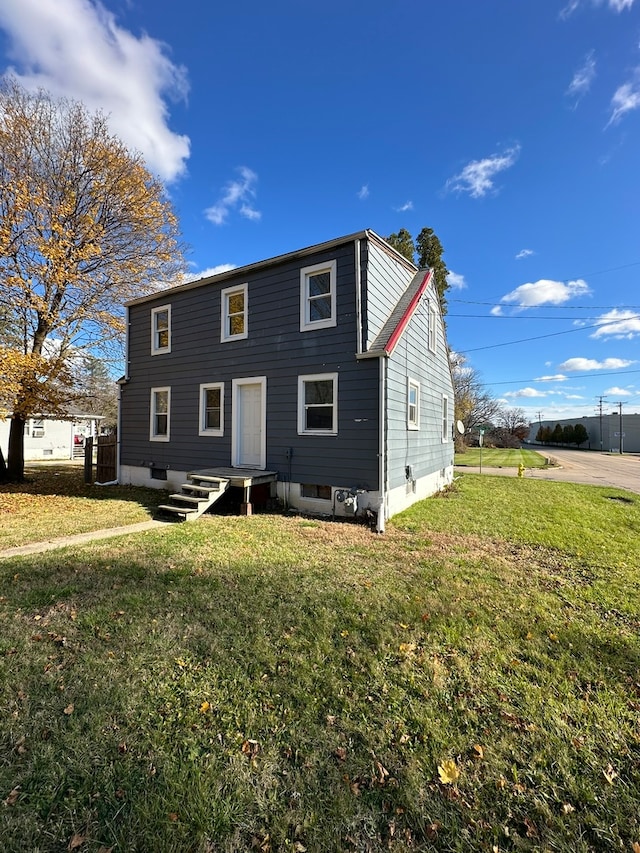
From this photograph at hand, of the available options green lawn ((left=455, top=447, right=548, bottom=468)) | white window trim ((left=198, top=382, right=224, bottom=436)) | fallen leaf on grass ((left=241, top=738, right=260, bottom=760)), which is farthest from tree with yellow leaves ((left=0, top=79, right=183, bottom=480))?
green lawn ((left=455, top=447, right=548, bottom=468))

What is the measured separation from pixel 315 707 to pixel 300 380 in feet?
23.0

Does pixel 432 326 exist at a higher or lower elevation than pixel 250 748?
higher

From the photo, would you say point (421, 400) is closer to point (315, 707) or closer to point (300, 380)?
point (300, 380)

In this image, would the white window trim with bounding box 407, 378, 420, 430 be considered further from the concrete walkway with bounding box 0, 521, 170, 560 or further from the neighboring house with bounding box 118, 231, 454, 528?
the concrete walkway with bounding box 0, 521, 170, 560

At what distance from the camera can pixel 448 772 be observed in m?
2.06

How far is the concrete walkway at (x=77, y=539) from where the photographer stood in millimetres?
5594

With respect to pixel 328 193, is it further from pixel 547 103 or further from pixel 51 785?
pixel 51 785

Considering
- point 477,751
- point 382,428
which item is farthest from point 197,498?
point 477,751

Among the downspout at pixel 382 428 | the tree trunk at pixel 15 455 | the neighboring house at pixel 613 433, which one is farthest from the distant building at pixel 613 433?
the tree trunk at pixel 15 455

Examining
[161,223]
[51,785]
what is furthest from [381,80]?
[51,785]

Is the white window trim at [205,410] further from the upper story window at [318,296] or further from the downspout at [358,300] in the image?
the downspout at [358,300]

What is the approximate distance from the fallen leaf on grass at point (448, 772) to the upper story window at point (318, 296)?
24.5 ft

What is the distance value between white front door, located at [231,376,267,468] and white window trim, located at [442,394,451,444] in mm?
7105

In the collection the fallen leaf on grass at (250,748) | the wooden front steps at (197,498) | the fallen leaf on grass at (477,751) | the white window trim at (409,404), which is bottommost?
the fallen leaf on grass at (477,751)
